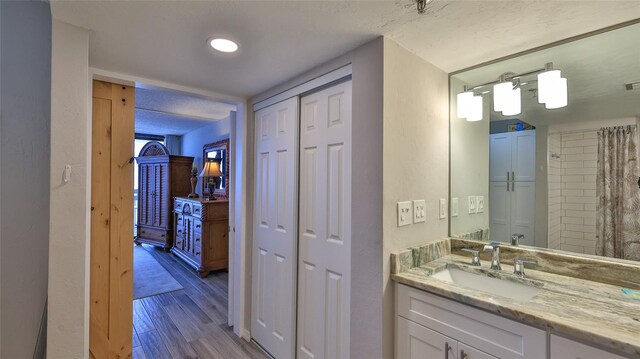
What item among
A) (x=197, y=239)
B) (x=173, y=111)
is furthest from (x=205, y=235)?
(x=173, y=111)

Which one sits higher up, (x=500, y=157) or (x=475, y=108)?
(x=475, y=108)

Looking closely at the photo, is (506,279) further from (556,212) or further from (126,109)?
(126,109)

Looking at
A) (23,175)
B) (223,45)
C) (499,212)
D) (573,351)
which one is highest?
(223,45)

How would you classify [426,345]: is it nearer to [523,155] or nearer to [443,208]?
[443,208]

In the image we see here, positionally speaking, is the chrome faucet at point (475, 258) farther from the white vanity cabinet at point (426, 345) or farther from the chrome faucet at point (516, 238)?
the white vanity cabinet at point (426, 345)

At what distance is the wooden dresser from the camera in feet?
12.8

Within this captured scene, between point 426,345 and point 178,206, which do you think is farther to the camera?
point 178,206

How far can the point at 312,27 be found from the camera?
1316mm

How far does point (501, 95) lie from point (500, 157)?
37 centimetres

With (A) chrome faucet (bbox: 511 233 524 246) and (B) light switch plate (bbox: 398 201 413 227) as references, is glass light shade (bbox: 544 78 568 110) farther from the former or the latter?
(B) light switch plate (bbox: 398 201 413 227)

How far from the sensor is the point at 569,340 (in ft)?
3.05

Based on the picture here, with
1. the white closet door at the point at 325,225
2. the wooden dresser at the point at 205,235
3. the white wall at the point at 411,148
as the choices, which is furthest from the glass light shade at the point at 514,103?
the wooden dresser at the point at 205,235

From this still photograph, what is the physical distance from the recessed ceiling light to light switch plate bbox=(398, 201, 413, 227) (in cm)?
121

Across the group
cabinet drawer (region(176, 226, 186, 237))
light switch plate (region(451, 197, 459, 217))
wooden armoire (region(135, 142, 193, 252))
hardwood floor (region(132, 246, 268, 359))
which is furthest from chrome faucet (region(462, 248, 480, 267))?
wooden armoire (region(135, 142, 193, 252))
